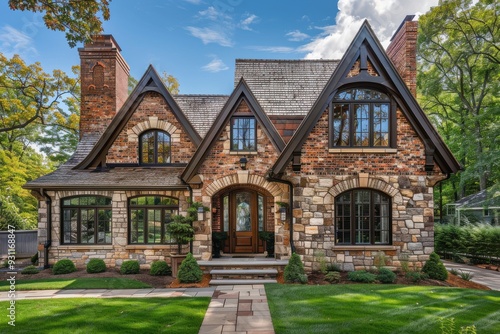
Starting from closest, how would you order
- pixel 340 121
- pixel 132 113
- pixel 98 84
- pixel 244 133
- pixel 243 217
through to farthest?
1. pixel 340 121
2. pixel 244 133
3. pixel 243 217
4. pixel 132 113
5. pixel 98 84

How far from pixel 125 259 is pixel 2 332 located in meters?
5.53

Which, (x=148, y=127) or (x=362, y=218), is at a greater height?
(x=148, y=127)

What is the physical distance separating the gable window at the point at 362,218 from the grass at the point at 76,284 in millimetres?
6467

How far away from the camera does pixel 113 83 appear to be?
45.2 ft

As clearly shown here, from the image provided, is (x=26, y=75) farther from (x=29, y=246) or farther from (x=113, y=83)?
(x=29, y=246)

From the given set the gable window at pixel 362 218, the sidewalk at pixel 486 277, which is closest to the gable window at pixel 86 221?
the gable window at pixel 362 218

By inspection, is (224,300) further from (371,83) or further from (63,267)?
(371,83)

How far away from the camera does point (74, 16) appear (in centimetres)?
845

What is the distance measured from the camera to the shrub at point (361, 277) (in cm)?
915

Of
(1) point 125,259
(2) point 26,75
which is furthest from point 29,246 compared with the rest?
(2) point 26,75

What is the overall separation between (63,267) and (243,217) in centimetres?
663

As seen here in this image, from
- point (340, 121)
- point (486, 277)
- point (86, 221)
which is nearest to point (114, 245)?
point (86, 221)

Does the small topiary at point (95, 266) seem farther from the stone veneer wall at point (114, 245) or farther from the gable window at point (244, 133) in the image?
the gable window at point (244, 133)

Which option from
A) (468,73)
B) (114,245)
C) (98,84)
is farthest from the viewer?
(468,73)
